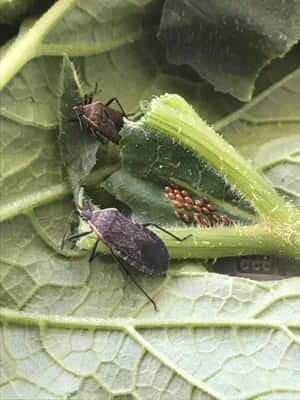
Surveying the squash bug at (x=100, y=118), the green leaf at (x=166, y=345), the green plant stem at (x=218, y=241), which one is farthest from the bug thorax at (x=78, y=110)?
the green leaf at (x=166, y=345)

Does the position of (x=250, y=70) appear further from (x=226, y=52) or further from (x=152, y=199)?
(x=152, y=199)

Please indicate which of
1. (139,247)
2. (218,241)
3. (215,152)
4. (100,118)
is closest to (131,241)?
(139,247)

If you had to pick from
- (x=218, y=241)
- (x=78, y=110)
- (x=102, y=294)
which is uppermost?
(x=78, y=110)

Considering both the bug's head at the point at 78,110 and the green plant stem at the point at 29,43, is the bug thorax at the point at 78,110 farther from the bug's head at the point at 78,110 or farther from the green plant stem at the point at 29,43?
the green plant stem at the point at 29,43

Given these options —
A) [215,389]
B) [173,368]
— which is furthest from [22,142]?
[215,389]

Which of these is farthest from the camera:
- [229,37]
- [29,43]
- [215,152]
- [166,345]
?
[229,37]

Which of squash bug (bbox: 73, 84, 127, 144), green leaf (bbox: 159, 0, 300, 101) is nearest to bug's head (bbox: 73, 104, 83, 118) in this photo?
squash bug (bbox: 73, 84, 127, 144)

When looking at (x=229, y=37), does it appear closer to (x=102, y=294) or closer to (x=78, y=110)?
(x=78, y=110)
